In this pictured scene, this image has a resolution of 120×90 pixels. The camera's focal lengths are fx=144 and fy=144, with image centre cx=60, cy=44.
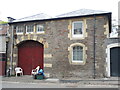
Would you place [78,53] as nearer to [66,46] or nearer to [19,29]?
[66,46]

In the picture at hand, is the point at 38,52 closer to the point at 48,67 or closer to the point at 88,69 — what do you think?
the point at 48,67

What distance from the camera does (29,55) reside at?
1491 centimetres

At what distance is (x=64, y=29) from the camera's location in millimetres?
13320

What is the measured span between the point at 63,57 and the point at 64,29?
2587 millimetres

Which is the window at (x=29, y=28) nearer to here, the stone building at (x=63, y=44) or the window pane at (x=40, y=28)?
the stone building at (x=63, y=44)

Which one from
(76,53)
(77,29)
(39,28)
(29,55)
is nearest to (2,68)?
(29,55)

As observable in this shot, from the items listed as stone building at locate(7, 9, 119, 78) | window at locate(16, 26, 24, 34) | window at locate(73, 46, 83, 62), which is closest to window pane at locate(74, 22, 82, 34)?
stone building at locate(7, 9, 119, 78)

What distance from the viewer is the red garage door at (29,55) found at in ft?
47.5

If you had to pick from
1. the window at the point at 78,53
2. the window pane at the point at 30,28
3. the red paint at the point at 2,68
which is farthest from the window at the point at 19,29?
the window at the point at 78,53

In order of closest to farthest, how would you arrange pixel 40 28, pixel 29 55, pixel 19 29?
1. pixel 40 28
2. pixel 29 55
3. pixel 19 29

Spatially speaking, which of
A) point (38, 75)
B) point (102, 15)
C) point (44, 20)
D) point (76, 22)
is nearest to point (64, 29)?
point (76, 22)

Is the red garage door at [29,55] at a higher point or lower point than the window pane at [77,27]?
lower

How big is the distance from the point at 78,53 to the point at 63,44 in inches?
62.6

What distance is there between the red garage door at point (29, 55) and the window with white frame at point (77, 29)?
3645mm
